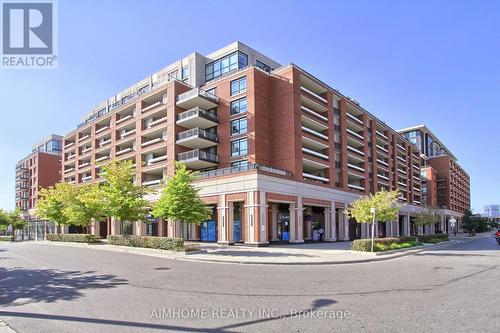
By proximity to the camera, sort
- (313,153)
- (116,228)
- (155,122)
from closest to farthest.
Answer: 1. (313,153)
2. (155,122)
3. (116,228)

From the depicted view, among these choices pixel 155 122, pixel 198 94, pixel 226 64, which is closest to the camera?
pixel 198 94

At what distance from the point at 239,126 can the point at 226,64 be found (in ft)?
39.1

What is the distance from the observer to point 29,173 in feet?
305

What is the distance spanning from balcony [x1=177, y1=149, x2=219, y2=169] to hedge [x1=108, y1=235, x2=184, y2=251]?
12133 millimetres

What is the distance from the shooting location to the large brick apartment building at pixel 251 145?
3500 cm

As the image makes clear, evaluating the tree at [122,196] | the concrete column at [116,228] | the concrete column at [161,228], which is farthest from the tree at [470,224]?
the tree at [122,196]

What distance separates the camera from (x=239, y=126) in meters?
39.8

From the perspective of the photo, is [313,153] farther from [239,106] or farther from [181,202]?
[181,202]

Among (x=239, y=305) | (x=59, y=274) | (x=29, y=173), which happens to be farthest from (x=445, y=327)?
(x=29, y=173)

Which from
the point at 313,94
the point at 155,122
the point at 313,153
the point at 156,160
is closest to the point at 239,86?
the point at 313,94

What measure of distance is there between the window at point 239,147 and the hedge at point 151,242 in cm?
1469

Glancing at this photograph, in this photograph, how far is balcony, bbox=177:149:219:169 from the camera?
40.3m

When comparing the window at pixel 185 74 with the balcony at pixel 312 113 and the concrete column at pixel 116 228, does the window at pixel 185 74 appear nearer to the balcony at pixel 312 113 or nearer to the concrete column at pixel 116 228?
the balcony at pixel 312 113

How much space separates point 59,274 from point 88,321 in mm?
8572
